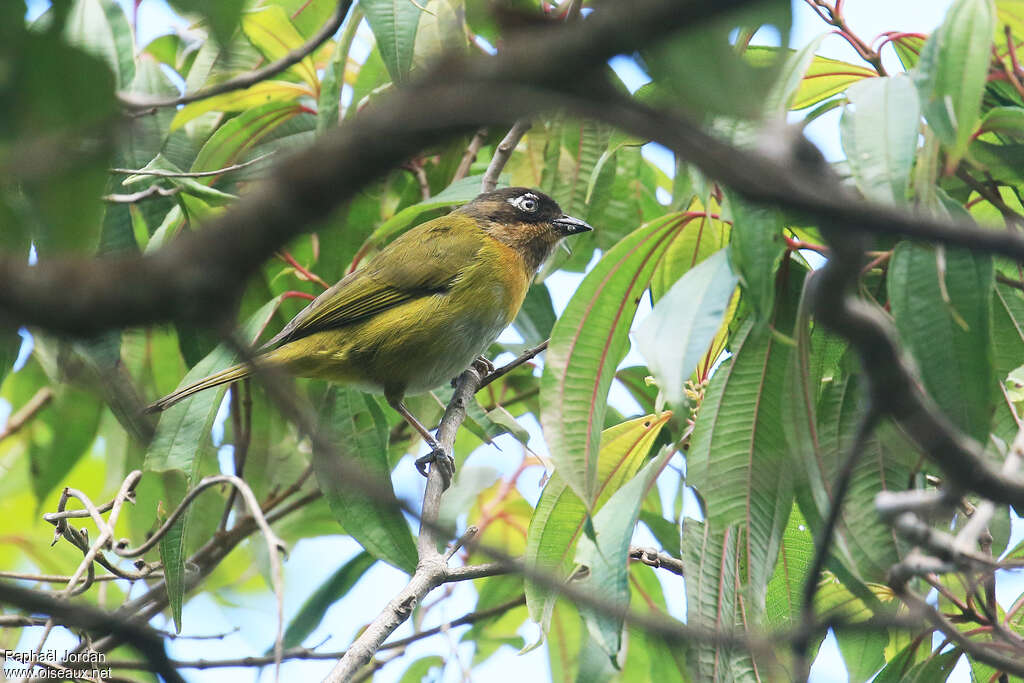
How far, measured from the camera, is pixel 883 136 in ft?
7.99

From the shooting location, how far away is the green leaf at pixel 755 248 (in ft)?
7.80

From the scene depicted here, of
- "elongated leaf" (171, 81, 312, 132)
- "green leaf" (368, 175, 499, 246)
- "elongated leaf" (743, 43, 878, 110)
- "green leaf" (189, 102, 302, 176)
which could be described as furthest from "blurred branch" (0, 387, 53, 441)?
"elongated leaf" (743, 43, 878, 110)

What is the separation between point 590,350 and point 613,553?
65cm

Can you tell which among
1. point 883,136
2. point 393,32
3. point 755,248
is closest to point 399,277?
point 393,32

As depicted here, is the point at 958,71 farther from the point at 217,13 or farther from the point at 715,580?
the point at 217,13

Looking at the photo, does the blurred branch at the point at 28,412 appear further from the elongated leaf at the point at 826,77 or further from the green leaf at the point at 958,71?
the green leaf at the point at 958,71

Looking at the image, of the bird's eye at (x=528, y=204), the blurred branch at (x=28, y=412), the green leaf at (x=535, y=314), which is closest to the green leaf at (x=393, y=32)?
the green leaf at (x=535, y=314)

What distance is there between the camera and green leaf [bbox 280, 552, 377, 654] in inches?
187

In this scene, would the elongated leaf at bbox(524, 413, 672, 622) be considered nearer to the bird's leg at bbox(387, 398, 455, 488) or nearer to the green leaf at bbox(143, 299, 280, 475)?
the bird's leg at bbox(387, 398, 455, 488)

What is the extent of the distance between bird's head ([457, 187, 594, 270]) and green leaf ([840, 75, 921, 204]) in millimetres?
2919

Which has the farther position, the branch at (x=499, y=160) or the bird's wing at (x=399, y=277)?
the bird's wing at (x=399, y=277)

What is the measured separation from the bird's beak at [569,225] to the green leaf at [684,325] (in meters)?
2.05

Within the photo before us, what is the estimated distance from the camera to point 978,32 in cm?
248

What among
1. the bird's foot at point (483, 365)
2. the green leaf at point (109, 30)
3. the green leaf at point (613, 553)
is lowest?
the bird's foot at point (483, 365)
